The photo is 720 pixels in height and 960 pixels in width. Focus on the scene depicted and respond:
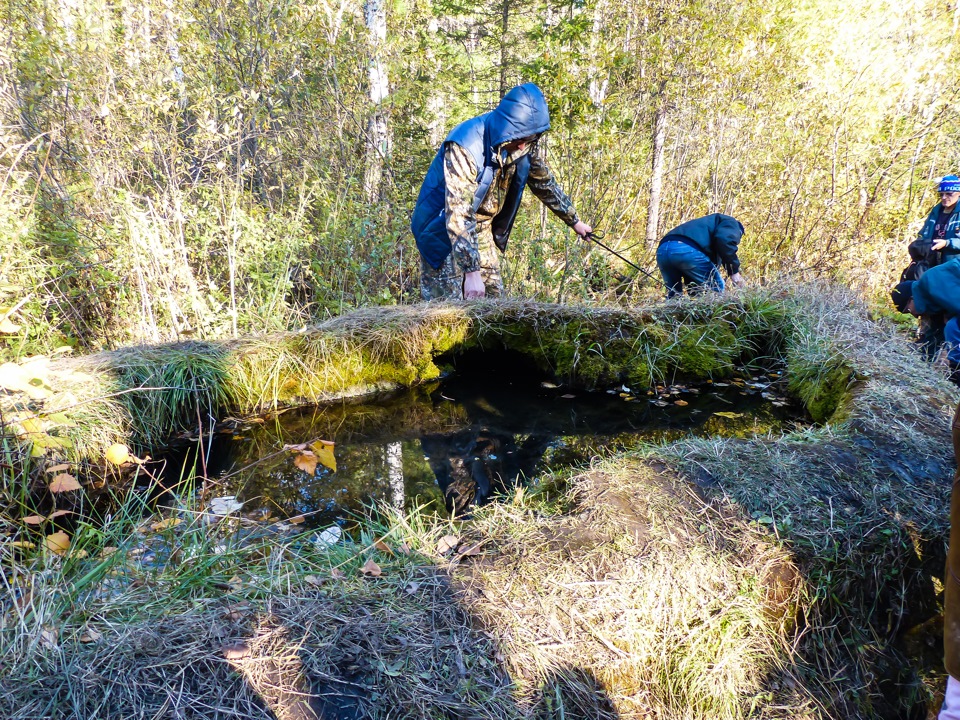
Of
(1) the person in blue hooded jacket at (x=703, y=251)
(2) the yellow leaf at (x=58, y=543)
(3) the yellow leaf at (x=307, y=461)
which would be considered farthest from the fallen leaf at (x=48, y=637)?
(1) the person in blue hooded jacket at (x=703, y=251)

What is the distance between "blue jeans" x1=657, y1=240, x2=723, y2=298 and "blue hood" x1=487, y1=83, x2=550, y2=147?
270 cm

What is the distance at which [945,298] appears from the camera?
4.69 meters

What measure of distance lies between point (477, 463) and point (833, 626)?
200cm

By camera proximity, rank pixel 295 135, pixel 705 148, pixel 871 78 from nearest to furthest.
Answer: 1. pixel 295 135
2. pixel 871 78
3. pixel 705 148

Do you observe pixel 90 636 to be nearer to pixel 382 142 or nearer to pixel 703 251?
pixel 703 251

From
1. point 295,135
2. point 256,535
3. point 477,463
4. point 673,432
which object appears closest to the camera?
point 256,535

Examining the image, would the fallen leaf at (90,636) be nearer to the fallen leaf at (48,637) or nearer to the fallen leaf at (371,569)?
the fallen leaf at (48,637)

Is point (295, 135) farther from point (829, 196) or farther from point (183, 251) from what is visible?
point (829, 196)

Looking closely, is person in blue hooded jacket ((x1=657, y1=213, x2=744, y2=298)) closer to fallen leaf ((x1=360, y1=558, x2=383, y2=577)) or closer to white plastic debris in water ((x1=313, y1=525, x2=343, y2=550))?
white plastic debris in water ((x1=313, y1=525, x2=343, y2=550))

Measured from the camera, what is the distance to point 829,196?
7.31 metres

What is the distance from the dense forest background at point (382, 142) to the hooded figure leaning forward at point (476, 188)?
1.42 m

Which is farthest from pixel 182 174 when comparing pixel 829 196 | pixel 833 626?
pixel 829 196

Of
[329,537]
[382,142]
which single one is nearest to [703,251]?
[382,142]

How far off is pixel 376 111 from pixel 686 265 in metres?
4.11
